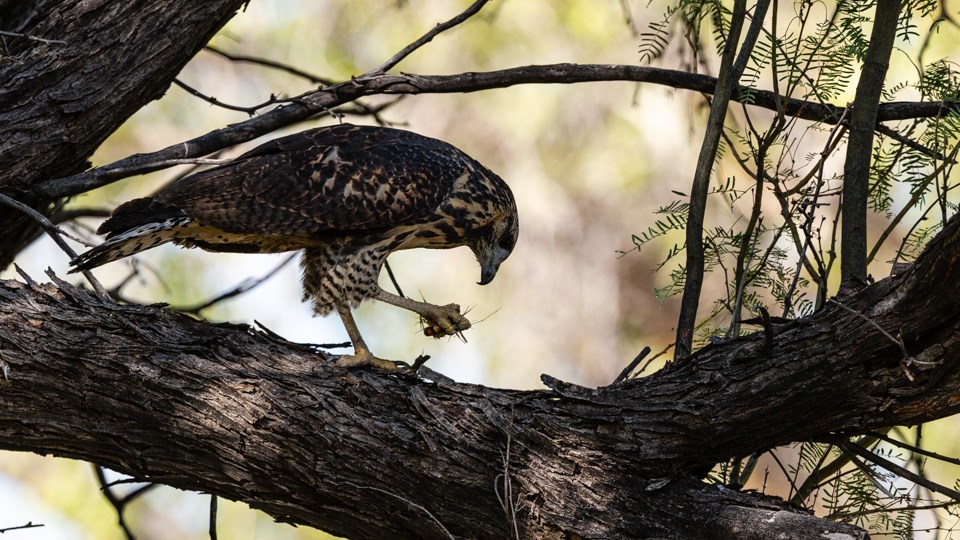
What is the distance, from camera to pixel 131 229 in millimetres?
4285

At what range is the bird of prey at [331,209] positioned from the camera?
441 centimetres

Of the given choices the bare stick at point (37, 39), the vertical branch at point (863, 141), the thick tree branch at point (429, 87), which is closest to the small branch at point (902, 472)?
the vertical branch at point (863, 141)

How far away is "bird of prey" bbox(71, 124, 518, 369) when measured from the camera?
4410 mm

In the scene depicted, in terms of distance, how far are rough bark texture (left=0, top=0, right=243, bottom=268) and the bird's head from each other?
1.62 meters

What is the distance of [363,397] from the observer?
12.0 ft

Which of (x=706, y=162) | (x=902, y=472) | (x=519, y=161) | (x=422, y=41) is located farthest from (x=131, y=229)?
(x=519, y=161)

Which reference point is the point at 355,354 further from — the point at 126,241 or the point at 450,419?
the point at 126,241

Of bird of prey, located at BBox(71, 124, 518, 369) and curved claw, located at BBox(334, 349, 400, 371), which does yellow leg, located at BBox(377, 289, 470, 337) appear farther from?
curved claw, located at BBox(334, 349, 400, 371)

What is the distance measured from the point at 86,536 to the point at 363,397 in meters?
8.43

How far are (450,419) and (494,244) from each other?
1996mm

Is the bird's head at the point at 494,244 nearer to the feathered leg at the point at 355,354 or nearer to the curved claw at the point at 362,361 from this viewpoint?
the feathered leg at the point at 355,354

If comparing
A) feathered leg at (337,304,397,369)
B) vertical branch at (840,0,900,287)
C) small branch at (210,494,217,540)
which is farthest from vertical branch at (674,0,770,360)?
small branch at (210,494,217,540)

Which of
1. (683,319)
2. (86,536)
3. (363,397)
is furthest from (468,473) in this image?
(86,536)

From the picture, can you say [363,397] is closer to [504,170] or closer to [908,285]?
[908,285]
